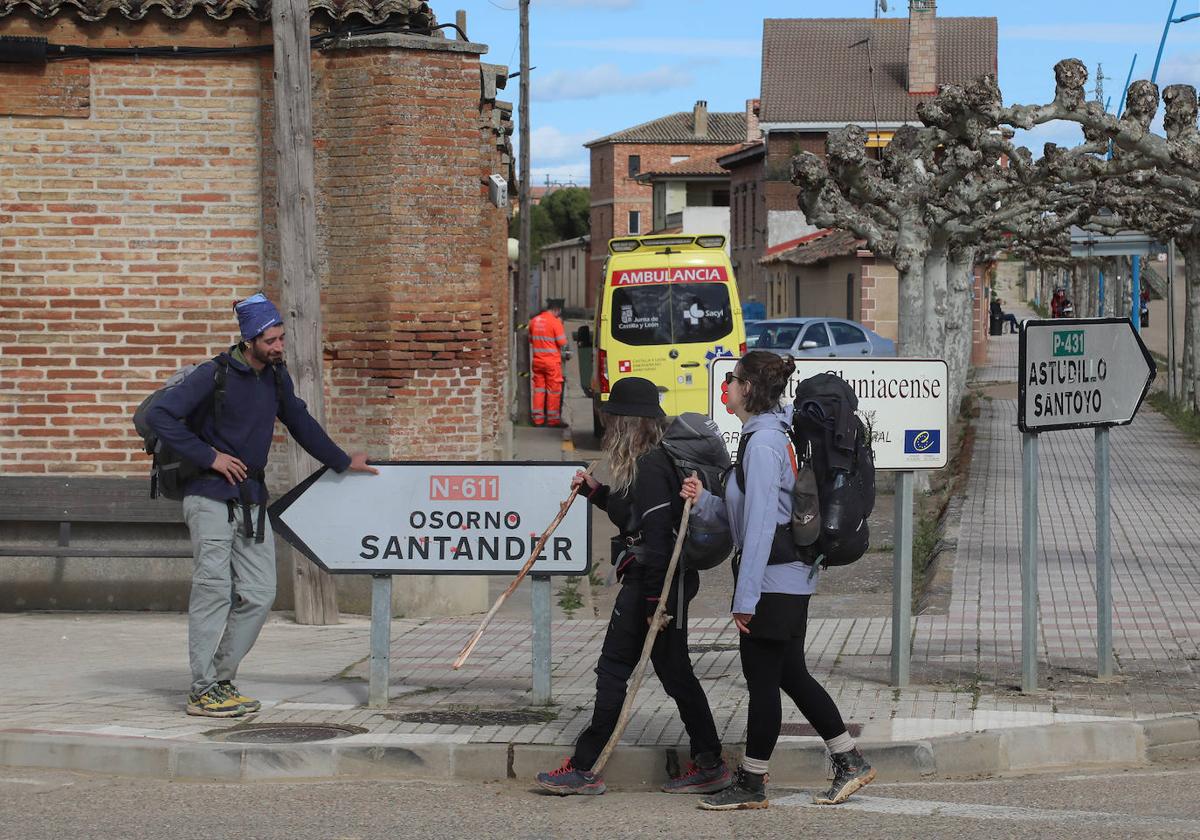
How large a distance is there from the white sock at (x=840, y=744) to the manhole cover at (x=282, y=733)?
211cm

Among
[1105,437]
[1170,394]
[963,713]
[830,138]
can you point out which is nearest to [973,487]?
[830,138]

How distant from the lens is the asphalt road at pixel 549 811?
242 inches

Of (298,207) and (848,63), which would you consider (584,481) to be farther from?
(848,63)

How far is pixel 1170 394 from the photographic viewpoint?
107 ft

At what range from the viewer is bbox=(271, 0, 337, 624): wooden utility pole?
10727 millimetres

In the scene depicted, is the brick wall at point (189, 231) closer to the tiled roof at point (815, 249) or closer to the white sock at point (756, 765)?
the white sock at point (756, 765)

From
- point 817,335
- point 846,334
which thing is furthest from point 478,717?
point 846,334

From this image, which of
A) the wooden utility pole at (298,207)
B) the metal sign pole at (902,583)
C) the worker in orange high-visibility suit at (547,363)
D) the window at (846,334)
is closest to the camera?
the metal sign pole at (902,583)

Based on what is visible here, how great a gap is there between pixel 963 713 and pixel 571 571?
193cm

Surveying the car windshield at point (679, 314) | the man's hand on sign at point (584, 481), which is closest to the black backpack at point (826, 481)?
the man's hand on sign at point (584, 481)

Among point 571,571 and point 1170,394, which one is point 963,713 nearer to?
point 571,571

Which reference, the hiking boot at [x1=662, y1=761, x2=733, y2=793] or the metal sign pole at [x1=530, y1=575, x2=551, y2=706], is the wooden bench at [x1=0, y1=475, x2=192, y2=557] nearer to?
the metal sign pole at [x1=530, y1=575, x2=551, y2=706]

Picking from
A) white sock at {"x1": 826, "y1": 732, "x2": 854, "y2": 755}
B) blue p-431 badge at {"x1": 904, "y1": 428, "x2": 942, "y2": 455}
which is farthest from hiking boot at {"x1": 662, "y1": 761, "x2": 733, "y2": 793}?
blue p-431 badge at {"x1": 904, "y1": 428, "x2": 942, "y2": 455}

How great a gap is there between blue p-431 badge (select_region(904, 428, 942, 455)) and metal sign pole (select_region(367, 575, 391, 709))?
273 centimetres
